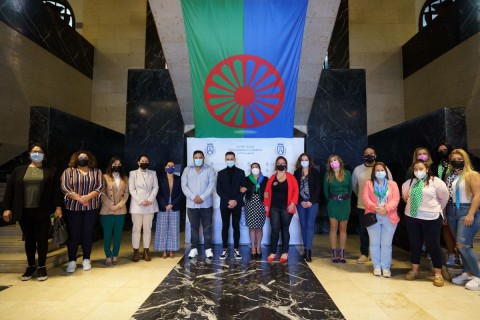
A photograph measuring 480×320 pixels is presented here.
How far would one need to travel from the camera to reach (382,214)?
3730mm

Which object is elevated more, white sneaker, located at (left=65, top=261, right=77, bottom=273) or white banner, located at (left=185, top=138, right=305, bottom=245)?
white banner, located at (left=185, top=138, right=305, bottom=245)

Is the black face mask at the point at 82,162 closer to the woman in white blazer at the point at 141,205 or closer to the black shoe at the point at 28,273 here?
the woman in white blazer at the point at 141,205

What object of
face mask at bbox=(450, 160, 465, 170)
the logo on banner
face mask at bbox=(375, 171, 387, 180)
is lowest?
face mask at bbox=(375, 171, 387, 180)

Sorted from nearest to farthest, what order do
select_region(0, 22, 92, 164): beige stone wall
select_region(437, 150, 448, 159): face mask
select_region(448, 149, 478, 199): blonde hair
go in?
select_region(448, 149, 478, 199): blonde hair, select_region(437, 150, 448, 159): face mask, select_region(0, 22, 92, 164): beige stone wall

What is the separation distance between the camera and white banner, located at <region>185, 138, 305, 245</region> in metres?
5.26

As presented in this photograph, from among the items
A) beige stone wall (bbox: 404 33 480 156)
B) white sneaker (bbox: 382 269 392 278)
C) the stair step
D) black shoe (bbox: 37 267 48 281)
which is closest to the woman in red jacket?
white sneaker (bbox: 382 269 392 278)

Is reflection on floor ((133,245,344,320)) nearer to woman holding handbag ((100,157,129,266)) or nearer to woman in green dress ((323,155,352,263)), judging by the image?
woman in green dress ((323,155,352,263))

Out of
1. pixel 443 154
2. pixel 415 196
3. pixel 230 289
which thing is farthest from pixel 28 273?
pixel 443 154

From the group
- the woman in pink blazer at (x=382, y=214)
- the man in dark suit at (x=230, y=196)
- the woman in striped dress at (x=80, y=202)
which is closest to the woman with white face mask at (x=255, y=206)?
the man in dark suit at (x=230, y=196)

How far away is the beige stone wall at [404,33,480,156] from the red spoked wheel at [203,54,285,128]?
3.63 meters

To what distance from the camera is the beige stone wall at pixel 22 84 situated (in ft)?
18.1

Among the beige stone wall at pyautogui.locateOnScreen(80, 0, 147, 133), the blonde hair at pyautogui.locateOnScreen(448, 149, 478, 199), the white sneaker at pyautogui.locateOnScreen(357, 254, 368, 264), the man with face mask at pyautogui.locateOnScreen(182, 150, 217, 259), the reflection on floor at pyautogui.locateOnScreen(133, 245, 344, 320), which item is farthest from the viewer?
the beige stone wall at pyautogui.locateOnScreen(80, 0, 147, 133)

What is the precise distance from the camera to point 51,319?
8.21 ft

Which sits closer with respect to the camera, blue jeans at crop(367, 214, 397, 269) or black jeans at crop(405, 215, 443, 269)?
black jeans at crop(405, 215, 443, 269)
